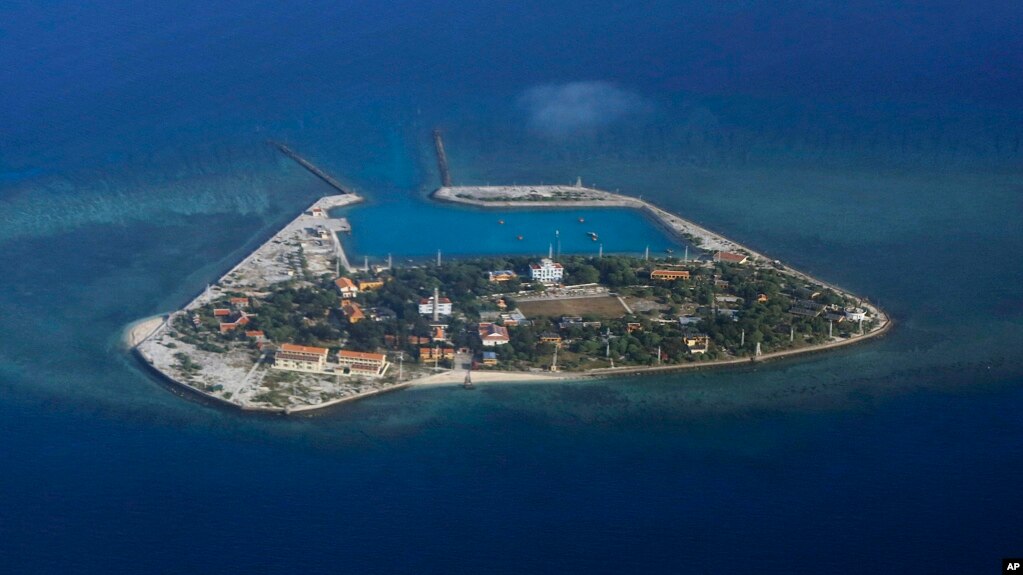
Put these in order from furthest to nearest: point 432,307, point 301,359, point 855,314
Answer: point 855,314, point 432,307, point 301,359

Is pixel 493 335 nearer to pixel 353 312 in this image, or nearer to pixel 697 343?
pixel 353 312

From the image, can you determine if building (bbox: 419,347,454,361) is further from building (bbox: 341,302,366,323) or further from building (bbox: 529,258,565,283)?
building (bbox: 529,258,565,283)

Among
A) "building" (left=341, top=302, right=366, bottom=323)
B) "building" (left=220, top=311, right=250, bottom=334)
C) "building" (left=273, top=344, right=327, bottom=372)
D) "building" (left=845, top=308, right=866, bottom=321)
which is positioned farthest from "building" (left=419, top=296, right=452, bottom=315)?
"building" (left=845, top=308, right=866, bottom=321)

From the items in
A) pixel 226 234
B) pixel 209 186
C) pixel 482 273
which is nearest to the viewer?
pixel 482 273

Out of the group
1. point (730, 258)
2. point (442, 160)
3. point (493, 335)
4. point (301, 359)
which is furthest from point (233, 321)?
point (442, 160)

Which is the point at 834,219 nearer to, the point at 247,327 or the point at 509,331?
the point at 509,331

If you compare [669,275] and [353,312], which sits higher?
[669,275]

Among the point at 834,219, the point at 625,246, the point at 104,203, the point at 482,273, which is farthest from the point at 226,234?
the point at 834,219
